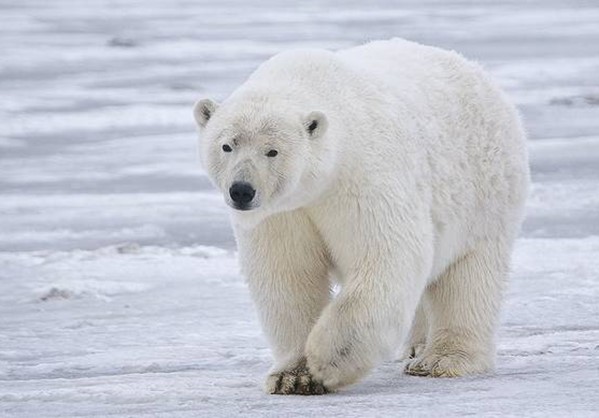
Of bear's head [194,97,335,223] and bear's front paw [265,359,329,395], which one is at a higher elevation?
bear's head [194,97,335,223]

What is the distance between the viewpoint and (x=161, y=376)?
498 cm

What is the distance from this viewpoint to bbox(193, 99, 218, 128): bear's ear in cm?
450

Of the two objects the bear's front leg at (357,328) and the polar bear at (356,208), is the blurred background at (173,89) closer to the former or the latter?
the polar bear at (356,208)

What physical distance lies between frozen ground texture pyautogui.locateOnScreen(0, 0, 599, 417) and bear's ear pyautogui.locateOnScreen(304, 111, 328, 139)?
78 cm

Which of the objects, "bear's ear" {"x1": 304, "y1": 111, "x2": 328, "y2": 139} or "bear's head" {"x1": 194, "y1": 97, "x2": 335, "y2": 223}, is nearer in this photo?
"bear's head" {"x1": 194, "y1": 97, "x2": 335, "y2": 223}

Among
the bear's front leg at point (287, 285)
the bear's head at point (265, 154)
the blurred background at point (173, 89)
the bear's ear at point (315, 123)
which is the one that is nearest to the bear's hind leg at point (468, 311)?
the bear's front leg at point (287, 285)

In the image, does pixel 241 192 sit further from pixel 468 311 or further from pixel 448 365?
pixel 468 311

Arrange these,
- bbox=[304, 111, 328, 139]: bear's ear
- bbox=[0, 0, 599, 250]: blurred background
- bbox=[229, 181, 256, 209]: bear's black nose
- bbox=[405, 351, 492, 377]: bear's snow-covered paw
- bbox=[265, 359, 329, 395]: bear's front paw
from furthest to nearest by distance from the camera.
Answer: bbox=[0, 0, 599, 250]: blurred background → bbox=[405, 351, 492, 377]: bear's snow-covered paw → bbox=[265, 359, 329, 395]: bear's front paw → bbox=[304, 111, 328, 139]: bear's ear → bbox=[229, 181, 256, 209]: bear's black nose

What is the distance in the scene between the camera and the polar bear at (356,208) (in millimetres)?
4402

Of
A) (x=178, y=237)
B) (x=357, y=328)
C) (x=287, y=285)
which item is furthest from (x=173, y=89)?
(x=357, y=328)

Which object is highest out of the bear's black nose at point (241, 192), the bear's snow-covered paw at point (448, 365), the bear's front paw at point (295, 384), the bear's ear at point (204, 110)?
the bear's ear at point (204, 110)

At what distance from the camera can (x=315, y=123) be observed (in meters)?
4.39

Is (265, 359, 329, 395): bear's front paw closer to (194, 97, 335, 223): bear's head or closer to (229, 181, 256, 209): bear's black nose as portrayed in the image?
(194, 97, 335, 223): bear's head

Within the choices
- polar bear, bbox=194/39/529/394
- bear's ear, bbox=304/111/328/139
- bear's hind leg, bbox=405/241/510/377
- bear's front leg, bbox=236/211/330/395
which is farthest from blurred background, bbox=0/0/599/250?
bear's ear, bbox=304/111/328/139
